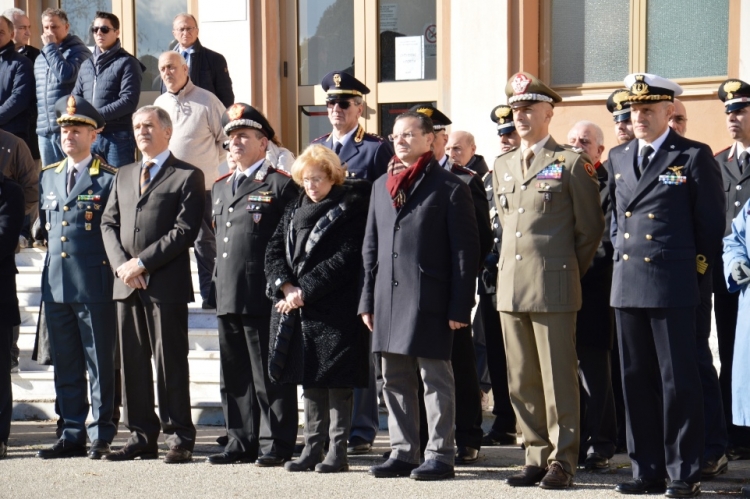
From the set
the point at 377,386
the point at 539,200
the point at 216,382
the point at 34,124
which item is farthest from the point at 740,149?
the point at 34,124

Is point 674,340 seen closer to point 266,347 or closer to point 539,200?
point 539,200

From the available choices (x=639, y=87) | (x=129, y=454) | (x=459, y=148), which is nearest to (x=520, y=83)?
(x=639, y=87)

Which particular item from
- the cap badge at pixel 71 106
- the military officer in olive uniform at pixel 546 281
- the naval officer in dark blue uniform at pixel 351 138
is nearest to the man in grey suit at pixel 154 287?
the cap badge at pixel 71 106

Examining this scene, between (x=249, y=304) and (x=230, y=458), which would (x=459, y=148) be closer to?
(x=249, y=304)

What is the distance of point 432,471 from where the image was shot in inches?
274

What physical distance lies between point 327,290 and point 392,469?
111cm

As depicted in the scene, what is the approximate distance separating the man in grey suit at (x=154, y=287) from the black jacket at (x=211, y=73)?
2811mm

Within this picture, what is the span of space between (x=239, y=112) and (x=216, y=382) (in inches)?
93.1

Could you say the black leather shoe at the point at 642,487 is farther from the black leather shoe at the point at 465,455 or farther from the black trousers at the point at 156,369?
the black trousers at the point at 156,369

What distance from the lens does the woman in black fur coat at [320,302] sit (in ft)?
24.0

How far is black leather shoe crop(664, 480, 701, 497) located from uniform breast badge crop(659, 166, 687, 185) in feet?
5.11

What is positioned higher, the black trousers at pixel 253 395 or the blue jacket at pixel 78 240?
the blue jacket at pixel 78 240

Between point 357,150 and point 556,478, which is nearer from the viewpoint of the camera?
point 556,478

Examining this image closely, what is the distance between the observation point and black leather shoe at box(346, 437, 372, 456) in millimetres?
7906
